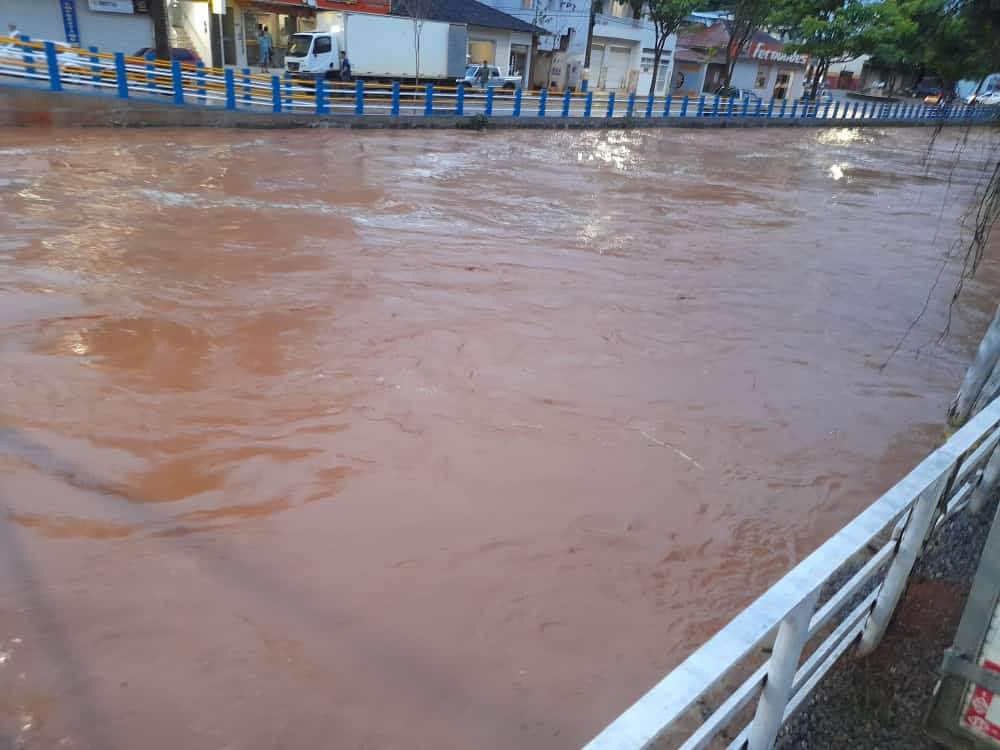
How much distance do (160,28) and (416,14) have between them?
27.1 ft

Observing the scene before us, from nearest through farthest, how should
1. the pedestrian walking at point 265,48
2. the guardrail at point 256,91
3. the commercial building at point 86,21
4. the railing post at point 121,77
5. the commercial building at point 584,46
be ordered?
the guardrail at point 256,91, the railing post at point 121,77, the commercial building at point 86,21, the pedestrian walking at point 265,48, the commercial building at point 584,46

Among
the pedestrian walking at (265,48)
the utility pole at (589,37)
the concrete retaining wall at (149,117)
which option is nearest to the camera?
the concrete retaining wall at (149,117)

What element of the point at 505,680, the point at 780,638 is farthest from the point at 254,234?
the point at 780,638

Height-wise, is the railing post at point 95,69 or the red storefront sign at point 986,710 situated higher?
the railing post at point 95,69

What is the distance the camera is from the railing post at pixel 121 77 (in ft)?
51.2

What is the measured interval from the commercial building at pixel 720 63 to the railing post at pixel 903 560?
44.7 metres

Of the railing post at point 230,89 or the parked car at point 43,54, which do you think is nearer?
the parked car at point 43,54

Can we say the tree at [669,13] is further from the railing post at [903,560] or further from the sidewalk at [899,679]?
the railing post at [903,560]

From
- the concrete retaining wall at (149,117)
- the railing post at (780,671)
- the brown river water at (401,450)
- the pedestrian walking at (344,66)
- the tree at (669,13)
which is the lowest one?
the brown river water at (401,450)

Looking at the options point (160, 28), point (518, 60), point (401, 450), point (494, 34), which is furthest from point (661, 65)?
point (401, 450)

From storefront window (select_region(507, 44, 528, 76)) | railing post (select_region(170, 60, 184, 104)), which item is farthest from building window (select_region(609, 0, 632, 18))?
railing post (select_region(170, 60, 184, 104))

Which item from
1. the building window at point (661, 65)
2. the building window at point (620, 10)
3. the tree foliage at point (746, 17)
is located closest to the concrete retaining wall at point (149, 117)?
the tree foliage at point (746, 17)

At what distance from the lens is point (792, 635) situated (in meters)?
1.70

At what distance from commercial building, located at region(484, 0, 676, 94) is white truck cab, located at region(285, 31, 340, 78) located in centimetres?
1405
